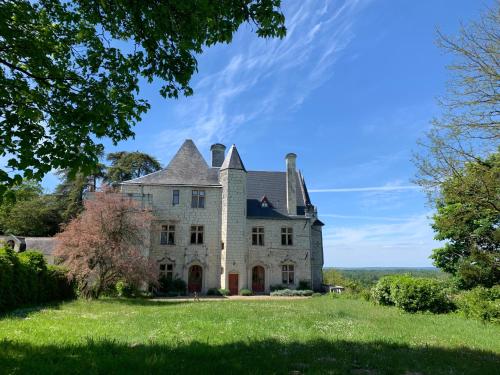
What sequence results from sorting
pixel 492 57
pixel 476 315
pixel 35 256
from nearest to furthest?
pixel 492 57, pixel 476 315, pixel 35 256

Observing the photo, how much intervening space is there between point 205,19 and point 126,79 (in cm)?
195

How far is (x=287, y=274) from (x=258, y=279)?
2.50m

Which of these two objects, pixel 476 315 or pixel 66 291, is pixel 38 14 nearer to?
pixel 476 315

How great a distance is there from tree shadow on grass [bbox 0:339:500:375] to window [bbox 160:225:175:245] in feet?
73.2

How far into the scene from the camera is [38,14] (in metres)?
6.66

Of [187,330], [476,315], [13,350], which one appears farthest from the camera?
[476,315]

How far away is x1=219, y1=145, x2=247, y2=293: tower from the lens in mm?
28719

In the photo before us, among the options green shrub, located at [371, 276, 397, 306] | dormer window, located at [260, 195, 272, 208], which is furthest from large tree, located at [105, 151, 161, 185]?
green shrub, located at [371, 276, 397, 306]

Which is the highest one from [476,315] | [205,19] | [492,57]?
[492,57]

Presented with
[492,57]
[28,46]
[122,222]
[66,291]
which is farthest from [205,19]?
[66,291]

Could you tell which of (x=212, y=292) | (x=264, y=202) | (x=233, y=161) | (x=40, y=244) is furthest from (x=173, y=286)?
(x=40, y=244)

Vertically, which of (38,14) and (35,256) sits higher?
(38,14)

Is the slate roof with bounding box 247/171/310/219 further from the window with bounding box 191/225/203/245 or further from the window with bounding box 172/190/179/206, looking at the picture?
the window with bounding box 172/190/179/206

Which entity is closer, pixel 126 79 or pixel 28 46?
pixel 28 46
